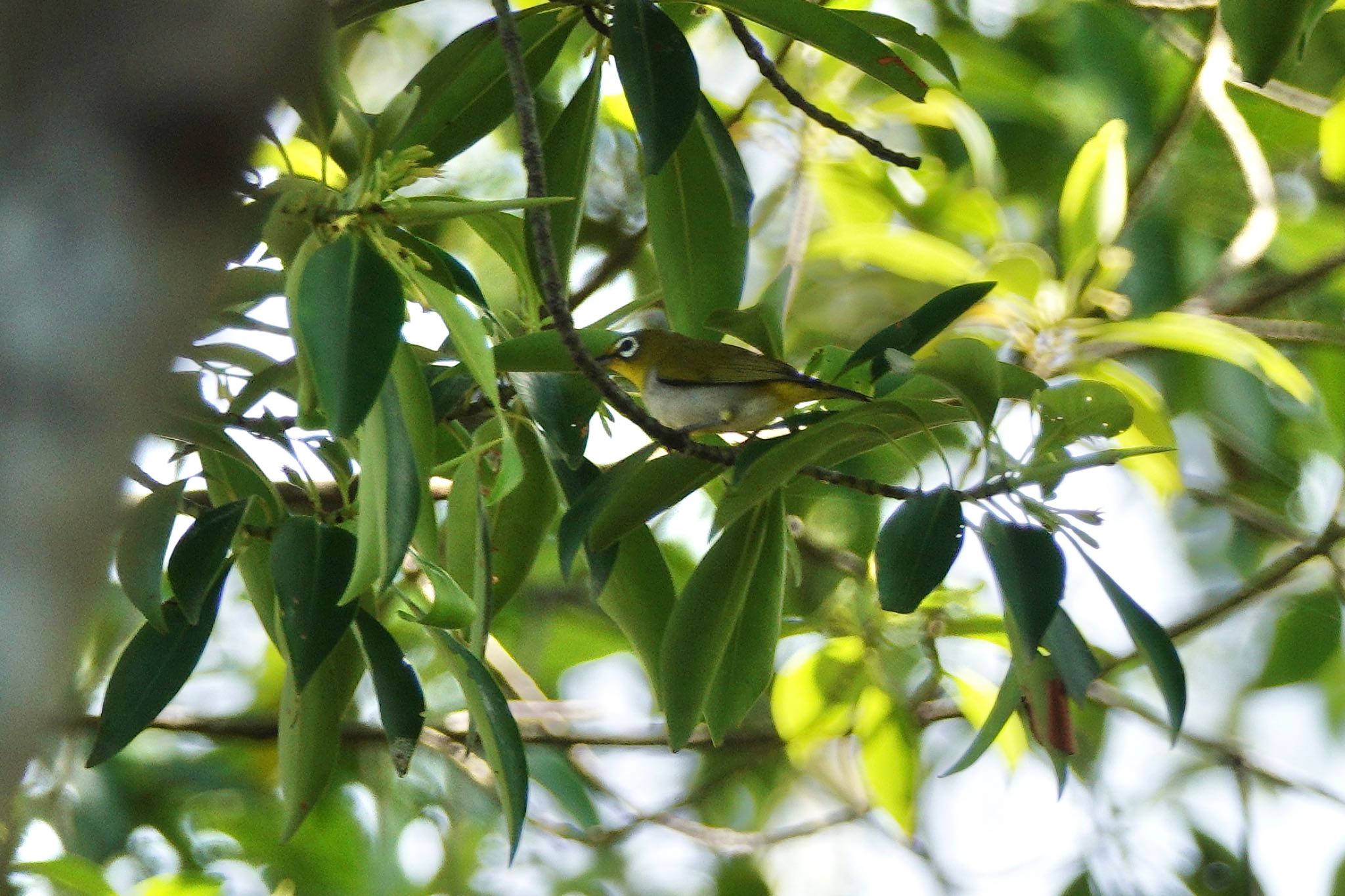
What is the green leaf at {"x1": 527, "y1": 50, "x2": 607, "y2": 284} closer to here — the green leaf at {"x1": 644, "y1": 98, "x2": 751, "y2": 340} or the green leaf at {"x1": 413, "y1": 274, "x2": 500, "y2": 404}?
the green leaf at {"x1": 644, "y1": 98, "x2": 751, "y2": 340}

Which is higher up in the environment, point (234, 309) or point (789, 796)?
point (234, 309)

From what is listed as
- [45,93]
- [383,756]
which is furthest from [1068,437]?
[383,756]

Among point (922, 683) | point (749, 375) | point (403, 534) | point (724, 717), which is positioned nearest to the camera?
point (403, 534)

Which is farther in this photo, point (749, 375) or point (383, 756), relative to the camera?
point (383, 756)

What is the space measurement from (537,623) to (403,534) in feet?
10.3

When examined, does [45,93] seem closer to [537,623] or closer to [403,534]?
[403,534]

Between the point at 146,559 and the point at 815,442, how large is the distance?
3.20 feet

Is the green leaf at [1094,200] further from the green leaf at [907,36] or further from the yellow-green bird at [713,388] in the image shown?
the green leaf at [907,36]

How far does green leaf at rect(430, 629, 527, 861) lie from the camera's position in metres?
1.86

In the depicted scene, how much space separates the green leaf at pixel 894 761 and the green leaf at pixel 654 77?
6.27 ft

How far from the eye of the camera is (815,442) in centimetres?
186

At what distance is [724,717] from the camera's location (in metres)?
2.21

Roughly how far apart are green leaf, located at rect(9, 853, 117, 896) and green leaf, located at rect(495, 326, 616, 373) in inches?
59.5

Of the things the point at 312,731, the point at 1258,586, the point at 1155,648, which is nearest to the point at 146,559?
the point at 312,731
